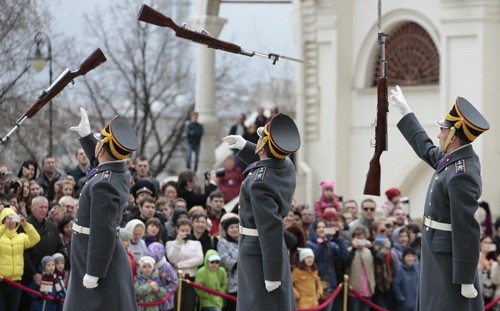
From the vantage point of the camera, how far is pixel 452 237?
11.4 m

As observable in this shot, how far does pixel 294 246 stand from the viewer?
15438 mm

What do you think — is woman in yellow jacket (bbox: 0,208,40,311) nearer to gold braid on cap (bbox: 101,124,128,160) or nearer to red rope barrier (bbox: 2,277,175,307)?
red rope barrier (bbox: 2,277,175,307)

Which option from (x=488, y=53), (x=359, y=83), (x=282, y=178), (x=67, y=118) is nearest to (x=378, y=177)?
(x=282, y=178)

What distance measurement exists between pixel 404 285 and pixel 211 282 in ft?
8.52

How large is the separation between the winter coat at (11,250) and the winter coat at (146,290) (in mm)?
1160

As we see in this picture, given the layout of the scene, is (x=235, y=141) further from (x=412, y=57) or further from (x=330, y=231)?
(x=412, y=57)

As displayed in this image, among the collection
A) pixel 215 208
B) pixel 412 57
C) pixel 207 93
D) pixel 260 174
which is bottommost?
pixel 215 208

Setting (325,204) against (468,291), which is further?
(325,204)

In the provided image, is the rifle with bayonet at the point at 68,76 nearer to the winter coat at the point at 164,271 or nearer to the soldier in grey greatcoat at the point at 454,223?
Answer: the winter coat at the point at 164,271

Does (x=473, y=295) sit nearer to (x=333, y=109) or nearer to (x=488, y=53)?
(x=488, y=53)

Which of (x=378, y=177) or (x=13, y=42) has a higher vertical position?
(x=13, y=42)

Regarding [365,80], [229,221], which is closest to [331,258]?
[229,221]

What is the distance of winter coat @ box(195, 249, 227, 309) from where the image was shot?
1498cm

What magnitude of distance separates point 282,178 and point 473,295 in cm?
196
